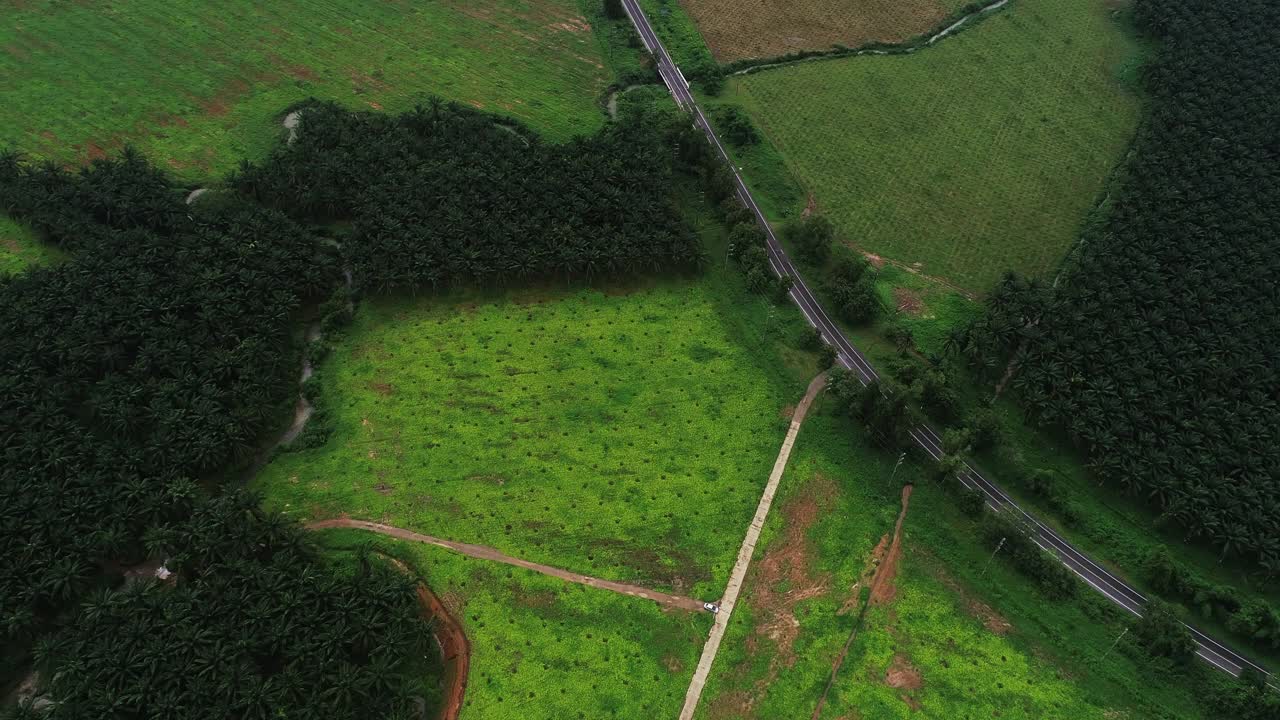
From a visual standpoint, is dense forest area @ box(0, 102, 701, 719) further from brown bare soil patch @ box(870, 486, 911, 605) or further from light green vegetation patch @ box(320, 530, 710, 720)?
brown bare soil patch @ box(870, 486, 911, 605)

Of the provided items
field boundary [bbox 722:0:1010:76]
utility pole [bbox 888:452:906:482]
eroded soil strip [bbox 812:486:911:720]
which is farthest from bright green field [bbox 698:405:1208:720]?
field boundary [bbox 722:0:1010:76]

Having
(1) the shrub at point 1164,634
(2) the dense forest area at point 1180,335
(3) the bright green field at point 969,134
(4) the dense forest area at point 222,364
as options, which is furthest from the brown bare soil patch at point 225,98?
(1) the shrub at point 1164,634

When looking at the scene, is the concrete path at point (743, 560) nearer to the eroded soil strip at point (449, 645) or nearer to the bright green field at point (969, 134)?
the eroded soil strip at point (449, 645)

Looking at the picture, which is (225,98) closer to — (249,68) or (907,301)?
(249,68)

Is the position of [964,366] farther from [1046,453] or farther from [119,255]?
[119,255]

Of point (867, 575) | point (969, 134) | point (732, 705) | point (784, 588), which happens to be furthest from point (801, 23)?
point (732, 705)
